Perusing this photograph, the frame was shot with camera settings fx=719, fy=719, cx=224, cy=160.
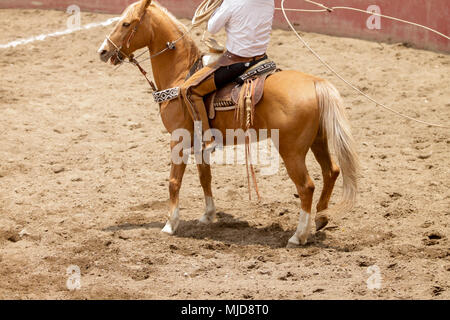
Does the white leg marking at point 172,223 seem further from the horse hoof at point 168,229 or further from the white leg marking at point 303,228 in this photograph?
the white leg marking at point 303,228

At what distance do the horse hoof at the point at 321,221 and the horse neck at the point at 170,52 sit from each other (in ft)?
6.62

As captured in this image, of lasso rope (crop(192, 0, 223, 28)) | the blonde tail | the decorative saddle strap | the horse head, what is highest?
lasso rope (crop(192, 0, 223, 28))

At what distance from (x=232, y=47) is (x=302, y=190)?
1.56 m

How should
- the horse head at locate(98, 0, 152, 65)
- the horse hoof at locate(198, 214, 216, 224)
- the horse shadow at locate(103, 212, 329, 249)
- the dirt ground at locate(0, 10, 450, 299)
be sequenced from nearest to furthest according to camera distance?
the dirt ground at locate(0, 10, 450, 299)
the horse shadow at locate(103, 212, 329, 249)
the horse head at locate(98, 0, 152, 65)
the horse hoof at locate(198, 214, 216, 224)

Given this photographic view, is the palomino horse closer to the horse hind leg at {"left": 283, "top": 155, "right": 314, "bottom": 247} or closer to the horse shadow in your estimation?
the horse hind leg at {"left": 283, "top": 155, "right": 314, "bottom": 247}

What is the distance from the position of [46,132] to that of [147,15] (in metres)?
3.56

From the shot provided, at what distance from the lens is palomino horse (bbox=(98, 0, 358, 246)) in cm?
670

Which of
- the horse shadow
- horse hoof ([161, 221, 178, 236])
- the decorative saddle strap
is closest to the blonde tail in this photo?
the decorative saddle strap

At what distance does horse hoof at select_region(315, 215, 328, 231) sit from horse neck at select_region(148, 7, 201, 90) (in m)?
2.02

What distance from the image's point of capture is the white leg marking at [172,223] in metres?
7.48

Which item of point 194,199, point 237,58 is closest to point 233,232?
point 194,199

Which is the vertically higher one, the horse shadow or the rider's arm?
the rider's arm

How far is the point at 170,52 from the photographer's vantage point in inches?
298

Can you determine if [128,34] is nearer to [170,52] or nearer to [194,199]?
[170,52]
